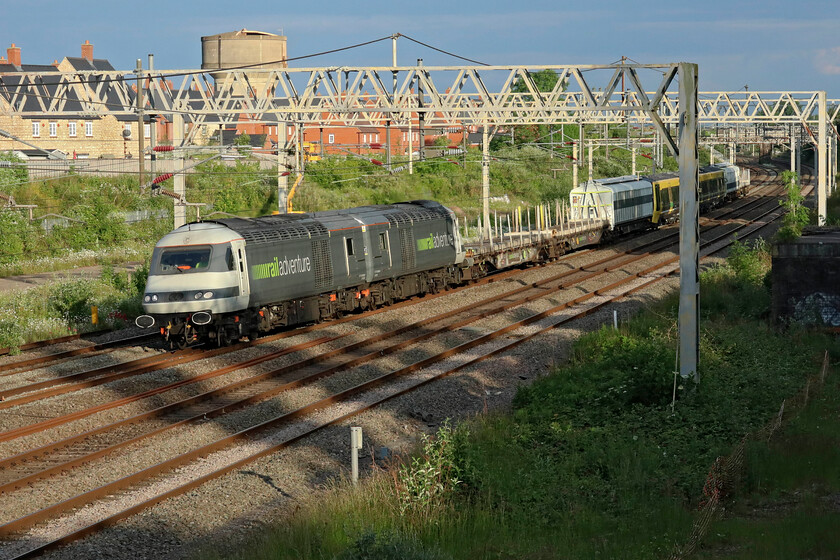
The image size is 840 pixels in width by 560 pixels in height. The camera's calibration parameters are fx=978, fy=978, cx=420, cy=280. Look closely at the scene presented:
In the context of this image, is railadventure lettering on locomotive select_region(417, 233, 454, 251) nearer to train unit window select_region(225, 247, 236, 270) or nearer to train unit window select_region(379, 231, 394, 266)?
train unit window select_region(379, 231, 394, 266)

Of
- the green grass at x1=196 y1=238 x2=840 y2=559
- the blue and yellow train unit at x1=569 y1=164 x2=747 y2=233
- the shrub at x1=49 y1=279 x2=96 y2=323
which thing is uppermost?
the blue and yellow train unit at x1=569 y1=164 x2=747 y2=233

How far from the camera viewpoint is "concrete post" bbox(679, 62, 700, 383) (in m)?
16.1

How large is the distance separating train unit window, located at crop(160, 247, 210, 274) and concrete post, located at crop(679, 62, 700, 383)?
34.0 ft

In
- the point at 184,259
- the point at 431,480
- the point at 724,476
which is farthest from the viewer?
the point at 184,259

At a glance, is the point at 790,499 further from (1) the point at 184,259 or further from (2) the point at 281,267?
(1) the point at 184,259

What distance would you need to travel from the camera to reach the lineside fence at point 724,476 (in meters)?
9.61

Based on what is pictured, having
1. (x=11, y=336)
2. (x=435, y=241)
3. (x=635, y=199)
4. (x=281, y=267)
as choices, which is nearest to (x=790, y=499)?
(x=281, y=267)

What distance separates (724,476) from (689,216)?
239 inches

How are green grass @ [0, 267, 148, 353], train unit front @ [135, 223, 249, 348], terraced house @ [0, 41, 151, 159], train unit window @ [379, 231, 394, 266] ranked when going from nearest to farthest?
1. train unit front @ [135, 223, 249, 348]
2. green grass @ [0, 267, 148, 353]
3. train unit window @ [379, 231, 394, 266]
4. terraced house @ [0, 41, 151, 159]

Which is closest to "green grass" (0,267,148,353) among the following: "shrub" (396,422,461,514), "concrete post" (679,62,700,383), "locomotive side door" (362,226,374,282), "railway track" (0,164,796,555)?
"locomotive side door" (362,226,374,282)

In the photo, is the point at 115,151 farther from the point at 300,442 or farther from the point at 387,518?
the point at 387,518

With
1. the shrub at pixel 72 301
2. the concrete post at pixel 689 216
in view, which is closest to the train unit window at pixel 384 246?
the shrub at pixel 72 301

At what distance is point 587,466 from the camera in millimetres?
12633

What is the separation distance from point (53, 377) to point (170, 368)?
7.41 feet
